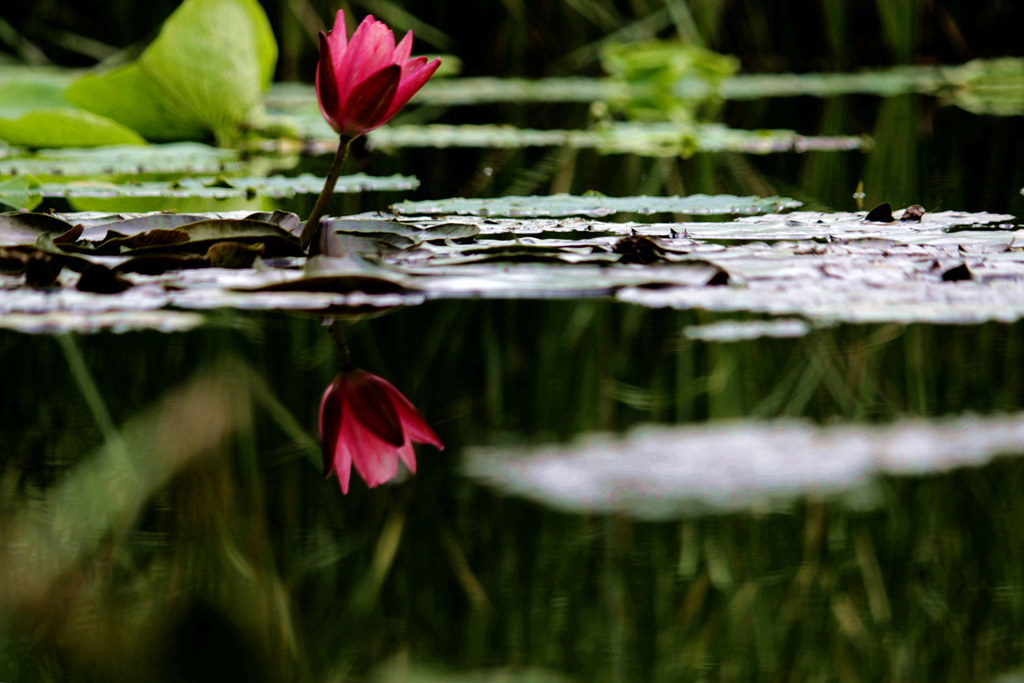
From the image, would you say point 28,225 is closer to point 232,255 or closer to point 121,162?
point 232,255

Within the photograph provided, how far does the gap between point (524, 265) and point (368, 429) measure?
475mm

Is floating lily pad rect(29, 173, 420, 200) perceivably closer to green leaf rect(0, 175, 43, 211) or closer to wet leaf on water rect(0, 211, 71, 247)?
green leaf rect(0, 175, 43, 211)

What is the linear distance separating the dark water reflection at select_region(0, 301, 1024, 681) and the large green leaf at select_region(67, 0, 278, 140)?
58.0 inches

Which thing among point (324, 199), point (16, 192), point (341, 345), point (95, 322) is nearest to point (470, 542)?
point (341, 345)

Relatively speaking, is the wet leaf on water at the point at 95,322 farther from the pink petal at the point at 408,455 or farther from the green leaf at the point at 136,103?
the green leaf at the point at 136,103

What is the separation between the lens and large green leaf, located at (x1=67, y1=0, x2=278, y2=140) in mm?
2199

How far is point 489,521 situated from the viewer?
566 millimetres

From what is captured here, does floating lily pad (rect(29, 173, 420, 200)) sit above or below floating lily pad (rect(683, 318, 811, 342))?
above

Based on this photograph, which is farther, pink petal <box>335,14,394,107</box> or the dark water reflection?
pink petal <box>335,14,394,107</box>

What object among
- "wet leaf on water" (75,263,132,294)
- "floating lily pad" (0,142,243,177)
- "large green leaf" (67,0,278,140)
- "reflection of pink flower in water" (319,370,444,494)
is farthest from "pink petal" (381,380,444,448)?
"large green leaf" (67,0,278,140)

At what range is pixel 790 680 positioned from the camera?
42 cm

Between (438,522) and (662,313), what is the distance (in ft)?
1.62

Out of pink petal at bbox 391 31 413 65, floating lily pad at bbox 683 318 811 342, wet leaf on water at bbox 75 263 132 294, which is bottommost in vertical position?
floating lily pad at bbox 683 318 811 342

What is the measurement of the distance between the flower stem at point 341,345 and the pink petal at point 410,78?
0.27 meters
